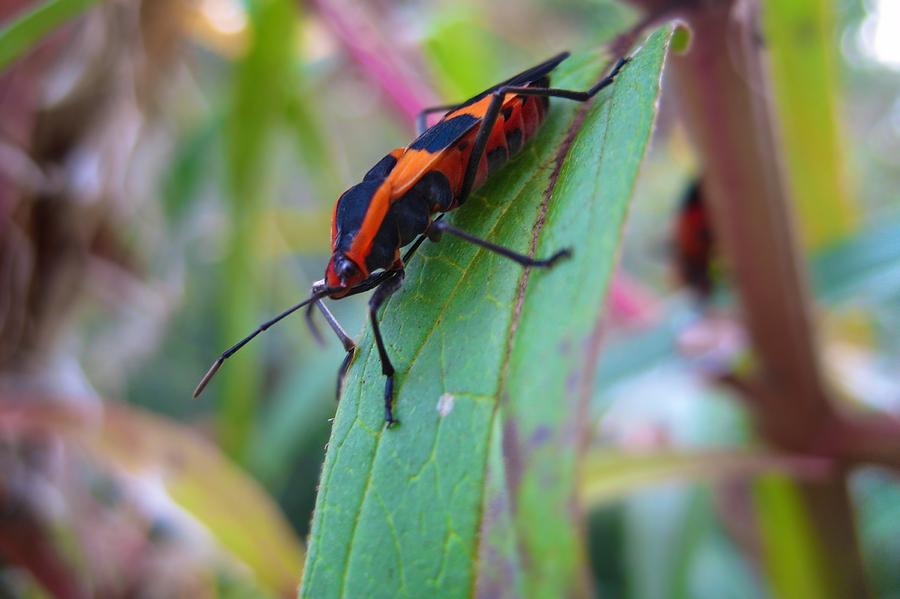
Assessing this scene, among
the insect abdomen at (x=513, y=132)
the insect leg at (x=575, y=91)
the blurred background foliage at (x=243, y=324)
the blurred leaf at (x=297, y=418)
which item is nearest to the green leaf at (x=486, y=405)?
the insect leg at (x=575, y=91)

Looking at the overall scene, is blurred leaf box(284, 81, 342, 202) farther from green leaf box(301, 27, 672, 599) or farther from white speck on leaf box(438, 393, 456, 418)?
white speck on leaf box(438, 393, 456, 418)

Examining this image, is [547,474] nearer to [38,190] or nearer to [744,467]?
[744,467]

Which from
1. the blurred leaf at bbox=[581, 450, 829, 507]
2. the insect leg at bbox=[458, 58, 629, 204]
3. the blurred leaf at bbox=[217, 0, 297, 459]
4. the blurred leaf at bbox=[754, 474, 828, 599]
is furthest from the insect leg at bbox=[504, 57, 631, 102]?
the blurred leaf at bbox=[217, 0, 297, 459]

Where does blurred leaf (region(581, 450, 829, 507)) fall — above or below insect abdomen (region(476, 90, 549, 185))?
below

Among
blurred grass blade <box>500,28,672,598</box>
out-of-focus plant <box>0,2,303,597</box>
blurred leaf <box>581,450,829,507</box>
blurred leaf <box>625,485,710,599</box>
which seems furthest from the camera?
out-of-focus plant <box>0,2,303,597</box>

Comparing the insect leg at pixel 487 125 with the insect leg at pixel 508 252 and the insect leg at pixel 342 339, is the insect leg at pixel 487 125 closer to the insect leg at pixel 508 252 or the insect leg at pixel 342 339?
the insect leg at pixel 508 252

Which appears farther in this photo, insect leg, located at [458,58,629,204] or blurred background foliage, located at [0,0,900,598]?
blurred background foliage, located at [0,0,900,598]
